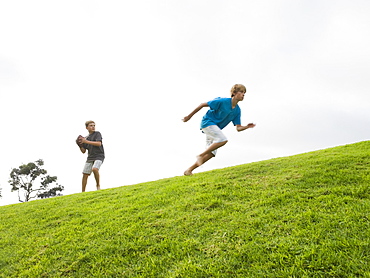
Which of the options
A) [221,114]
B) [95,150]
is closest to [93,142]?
[95,150]

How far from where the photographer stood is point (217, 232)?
3.21 metres

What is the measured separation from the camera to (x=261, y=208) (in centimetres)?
372

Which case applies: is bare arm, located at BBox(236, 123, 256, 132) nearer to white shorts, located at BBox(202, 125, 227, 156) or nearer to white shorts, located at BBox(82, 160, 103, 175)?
white shorts, located at BBox(202, 125, 227, 156)

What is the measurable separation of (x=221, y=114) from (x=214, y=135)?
542 mm

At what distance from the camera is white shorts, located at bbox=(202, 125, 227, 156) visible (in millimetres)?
6250

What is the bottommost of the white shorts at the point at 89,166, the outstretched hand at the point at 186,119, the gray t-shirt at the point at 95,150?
the white shorts at the point at 89,166

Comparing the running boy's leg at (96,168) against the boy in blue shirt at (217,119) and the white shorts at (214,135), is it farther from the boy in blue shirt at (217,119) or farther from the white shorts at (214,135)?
the white shorts at (214,135)

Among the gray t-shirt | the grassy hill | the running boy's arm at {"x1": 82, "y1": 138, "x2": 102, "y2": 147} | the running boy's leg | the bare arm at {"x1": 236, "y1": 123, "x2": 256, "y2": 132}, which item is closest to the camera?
the grassy hill

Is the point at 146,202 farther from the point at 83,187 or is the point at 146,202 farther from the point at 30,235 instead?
the point at 83,187

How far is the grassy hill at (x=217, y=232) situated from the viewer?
2.48 metres

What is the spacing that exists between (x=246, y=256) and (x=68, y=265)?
2.03m

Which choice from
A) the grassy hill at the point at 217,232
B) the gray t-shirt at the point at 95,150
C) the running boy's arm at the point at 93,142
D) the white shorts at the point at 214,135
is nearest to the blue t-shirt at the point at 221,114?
the white shorts at the point at 214,135

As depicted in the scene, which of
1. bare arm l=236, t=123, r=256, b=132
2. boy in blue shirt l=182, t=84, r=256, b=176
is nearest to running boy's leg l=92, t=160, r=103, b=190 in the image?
boy in blue shirt l=182, t=84, r=256, b=176

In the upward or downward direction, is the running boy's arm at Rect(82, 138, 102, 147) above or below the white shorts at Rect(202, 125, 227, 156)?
above
